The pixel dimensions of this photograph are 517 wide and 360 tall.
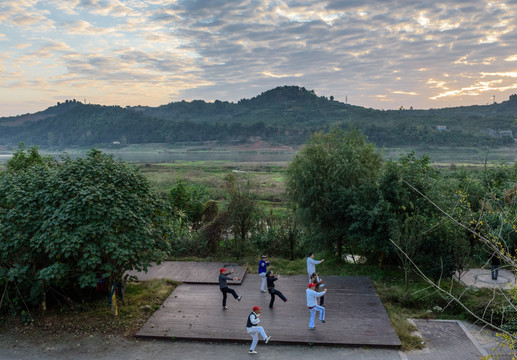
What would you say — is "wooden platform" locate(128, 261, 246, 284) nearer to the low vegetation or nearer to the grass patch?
the low vegetation

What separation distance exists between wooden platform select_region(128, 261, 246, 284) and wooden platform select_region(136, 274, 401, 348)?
529 millimetres

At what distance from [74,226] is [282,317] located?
6.54 metres

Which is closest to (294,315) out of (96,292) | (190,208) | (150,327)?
(150,327)

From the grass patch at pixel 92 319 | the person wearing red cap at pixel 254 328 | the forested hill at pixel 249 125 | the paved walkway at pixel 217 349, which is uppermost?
the forested hill at pixel 249 125

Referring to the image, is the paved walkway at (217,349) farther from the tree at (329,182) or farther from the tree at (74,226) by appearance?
the tree at (329,182)

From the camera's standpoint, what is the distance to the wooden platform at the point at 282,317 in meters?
10.3

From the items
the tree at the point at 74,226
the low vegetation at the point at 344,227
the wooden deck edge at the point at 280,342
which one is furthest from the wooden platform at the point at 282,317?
the tree at the point at 74,226

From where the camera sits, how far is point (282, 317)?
11555mm

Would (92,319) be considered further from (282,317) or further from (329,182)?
(329,182)

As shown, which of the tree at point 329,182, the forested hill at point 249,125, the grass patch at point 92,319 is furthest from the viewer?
the forested hill at point 249,125

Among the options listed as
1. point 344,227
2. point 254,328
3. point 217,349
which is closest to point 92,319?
point 217,349

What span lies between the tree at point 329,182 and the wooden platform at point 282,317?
9.73 feet

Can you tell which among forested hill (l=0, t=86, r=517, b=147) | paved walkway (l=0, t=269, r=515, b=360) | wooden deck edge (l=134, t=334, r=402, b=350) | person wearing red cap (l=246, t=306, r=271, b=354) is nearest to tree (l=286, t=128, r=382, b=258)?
paved walkway (l=0, t=269, r=515, b=360)

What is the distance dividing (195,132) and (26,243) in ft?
444
